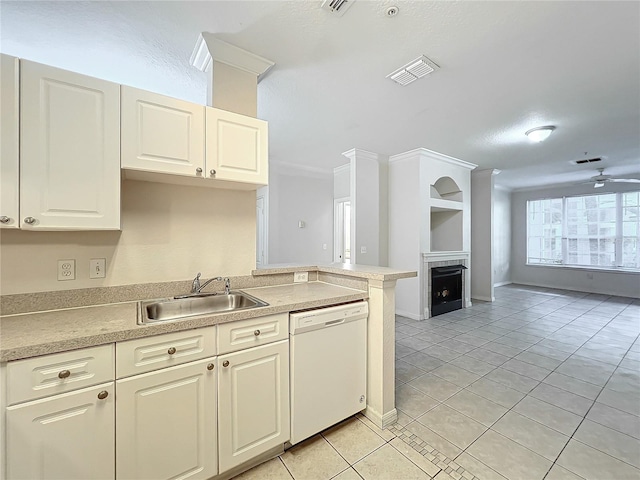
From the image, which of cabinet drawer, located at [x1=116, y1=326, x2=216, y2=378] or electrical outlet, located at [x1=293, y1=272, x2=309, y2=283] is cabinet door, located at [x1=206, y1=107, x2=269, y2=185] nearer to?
electrical outlet, located at [x1=293, y1=272, x2=309, y2=283]

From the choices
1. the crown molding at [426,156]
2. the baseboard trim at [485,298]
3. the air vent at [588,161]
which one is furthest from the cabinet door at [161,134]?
the air vent at [588,161]

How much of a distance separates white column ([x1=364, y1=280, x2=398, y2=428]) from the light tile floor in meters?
0.11

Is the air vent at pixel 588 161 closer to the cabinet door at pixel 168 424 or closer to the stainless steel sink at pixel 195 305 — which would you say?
the stainless steel sink at pixel 195 305

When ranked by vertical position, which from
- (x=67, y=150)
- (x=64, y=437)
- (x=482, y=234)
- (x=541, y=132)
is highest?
(x=541, y=132)

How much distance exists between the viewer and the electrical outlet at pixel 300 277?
2443mm

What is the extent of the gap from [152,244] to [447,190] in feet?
17.2

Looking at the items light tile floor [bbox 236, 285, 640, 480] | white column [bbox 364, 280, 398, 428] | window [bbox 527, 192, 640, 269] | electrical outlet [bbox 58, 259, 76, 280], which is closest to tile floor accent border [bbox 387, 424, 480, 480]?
light tile floor [bbox 236, 285, 640, 480]

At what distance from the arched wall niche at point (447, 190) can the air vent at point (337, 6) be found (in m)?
4.00

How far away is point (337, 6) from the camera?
1.68 meters

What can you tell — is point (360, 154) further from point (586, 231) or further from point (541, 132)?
point (586, 231)

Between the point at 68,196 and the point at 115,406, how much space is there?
1066 mm

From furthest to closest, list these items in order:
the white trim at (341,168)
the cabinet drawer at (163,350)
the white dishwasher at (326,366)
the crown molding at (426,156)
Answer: the white trim at (341,168) < the crown molding at (426,156) < the white dishwasher at (326,366) < the cabinet drawer at (163,350)

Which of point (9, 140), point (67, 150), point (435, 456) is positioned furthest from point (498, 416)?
point (9, 140)

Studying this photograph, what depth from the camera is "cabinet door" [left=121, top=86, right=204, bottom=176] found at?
154cm
